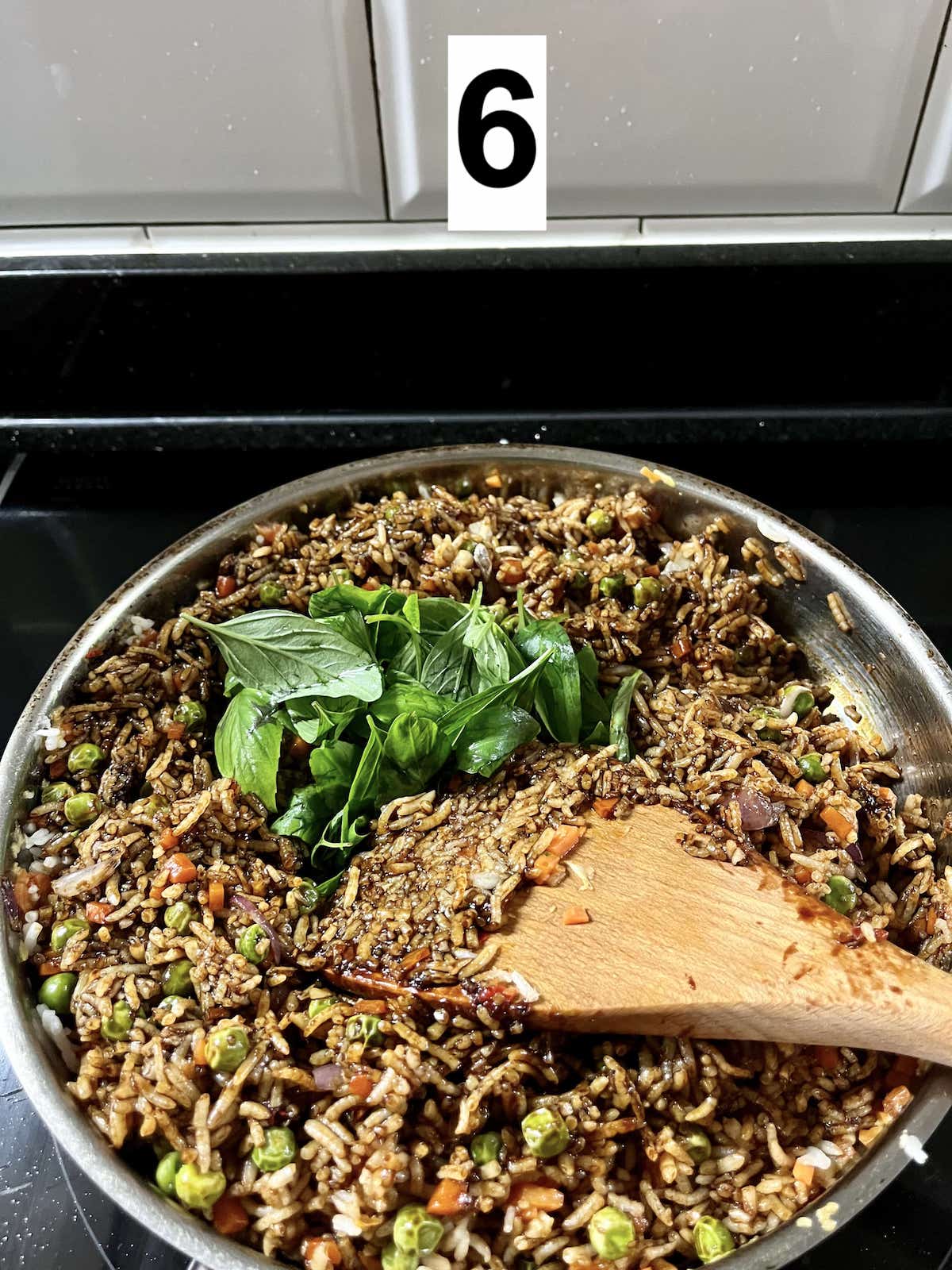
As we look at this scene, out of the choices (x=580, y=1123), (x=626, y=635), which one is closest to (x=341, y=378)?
(x=626, y=635)

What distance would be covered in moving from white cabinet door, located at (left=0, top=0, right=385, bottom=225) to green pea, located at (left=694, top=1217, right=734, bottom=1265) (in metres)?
1.86

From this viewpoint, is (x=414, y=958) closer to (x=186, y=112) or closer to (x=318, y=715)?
(x=318, y=715)

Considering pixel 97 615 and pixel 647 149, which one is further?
pixel 647 149

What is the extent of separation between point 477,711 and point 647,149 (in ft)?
3.95

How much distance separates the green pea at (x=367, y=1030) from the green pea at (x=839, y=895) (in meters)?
0.64

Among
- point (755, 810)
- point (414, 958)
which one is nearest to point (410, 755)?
point (414, 958)

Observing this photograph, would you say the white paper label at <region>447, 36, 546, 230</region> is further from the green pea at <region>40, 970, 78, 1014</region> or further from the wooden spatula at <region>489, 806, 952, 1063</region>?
the green pea at <region>40, 970, 78, 1014</region>

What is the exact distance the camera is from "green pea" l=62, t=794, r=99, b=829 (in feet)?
4.80

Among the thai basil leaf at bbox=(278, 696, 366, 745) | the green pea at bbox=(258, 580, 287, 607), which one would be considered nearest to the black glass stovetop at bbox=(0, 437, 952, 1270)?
the green pea at bbox=(258, 580, 287, 607)

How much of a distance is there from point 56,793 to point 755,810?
103 centimetres

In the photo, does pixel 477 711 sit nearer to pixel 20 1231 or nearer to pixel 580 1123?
pixel 580 1123

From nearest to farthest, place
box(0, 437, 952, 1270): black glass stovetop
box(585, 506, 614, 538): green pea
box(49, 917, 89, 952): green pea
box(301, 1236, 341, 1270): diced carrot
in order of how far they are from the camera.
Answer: box(301, 1236, 341, 1270): diced carrot → box(49, 917, 89, 952): green pea → box(585, 506, 614, 538): green pea → box(0, 437, 952, 1270): black glass stovetop

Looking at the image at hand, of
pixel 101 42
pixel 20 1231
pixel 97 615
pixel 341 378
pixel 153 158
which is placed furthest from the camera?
pixel 341 378

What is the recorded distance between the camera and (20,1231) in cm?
132
